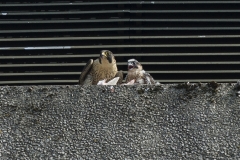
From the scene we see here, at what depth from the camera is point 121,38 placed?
17.8 m

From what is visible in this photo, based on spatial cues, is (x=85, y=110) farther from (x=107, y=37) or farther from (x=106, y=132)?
(x=107, y=37)

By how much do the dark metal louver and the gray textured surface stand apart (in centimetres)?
496

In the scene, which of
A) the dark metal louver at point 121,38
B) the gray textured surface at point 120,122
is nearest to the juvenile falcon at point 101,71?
the gray textured surface at point 120,122

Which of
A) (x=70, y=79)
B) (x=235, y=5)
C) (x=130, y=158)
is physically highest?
(x=235, y=5)

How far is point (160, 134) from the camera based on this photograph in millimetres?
12320

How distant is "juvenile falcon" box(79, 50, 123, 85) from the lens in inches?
572

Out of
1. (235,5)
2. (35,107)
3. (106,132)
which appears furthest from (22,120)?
(235,5)

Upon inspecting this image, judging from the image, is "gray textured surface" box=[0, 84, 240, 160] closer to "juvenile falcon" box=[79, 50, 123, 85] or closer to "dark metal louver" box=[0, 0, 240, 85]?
"juvenile falcon" box=[79, 50, 123, 85]

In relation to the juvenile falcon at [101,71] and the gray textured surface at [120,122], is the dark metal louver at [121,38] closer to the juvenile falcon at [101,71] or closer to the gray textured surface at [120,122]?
the juvenile falcon at [101,71]

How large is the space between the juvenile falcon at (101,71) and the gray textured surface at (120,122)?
1784mm

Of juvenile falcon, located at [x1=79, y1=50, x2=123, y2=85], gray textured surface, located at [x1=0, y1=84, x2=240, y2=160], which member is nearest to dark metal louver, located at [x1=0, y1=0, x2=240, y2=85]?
juvenile falcon, located at [x1=79, y1=50, x2=123, y2=85]

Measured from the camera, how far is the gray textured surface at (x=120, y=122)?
12.2 meters

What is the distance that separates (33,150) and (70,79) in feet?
18.5

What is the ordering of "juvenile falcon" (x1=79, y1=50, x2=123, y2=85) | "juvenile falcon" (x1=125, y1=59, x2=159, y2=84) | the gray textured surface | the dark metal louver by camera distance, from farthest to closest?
1. the dark metal louver
2. "juvenile falcon" (x1=79, y1=50, x2=123, y2=85)
3. "juvenile falcon" (x1=125, y1=59, x2=159, y2=84)
4. the gray textured surface
